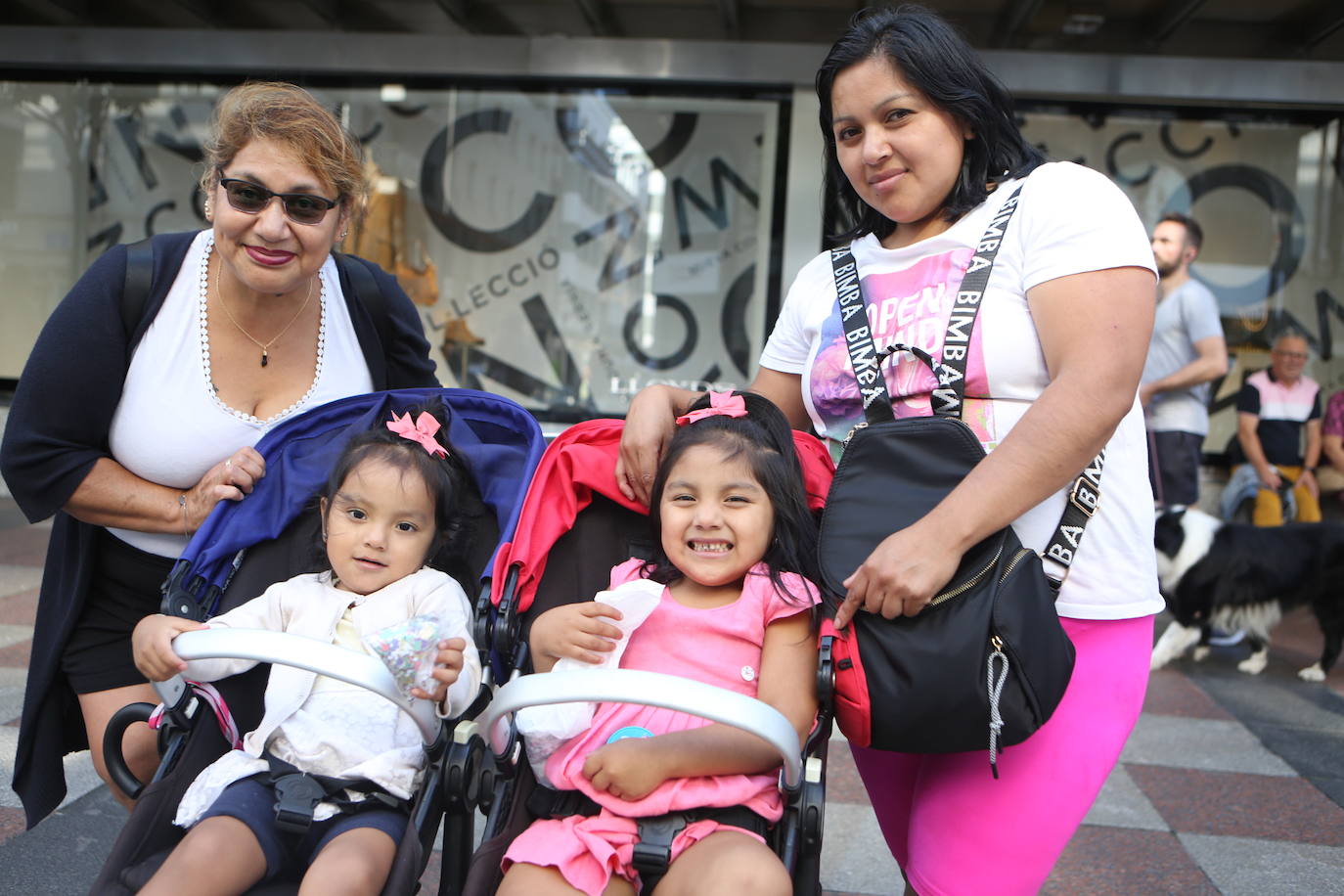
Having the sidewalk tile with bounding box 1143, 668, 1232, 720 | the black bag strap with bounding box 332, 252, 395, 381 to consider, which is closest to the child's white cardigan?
the black bag strap with bounding box 332, 252, 395, 381

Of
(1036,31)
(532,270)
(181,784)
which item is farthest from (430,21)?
(181,784)

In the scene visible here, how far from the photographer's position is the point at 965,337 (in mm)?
1828

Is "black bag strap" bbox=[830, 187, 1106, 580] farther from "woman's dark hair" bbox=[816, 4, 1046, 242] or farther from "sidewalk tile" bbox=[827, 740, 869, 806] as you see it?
"sidewalk tile" bbox=[827, 740, 869, 806]

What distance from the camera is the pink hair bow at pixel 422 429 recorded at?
2.36 metres

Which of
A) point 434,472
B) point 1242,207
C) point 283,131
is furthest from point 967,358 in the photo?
point 1242,207

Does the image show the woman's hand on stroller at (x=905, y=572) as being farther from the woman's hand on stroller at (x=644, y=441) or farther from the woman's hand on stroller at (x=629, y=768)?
the woman's hand on stroller at (x=644, y=441)

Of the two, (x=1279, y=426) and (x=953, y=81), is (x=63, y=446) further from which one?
(x=1279, y=426)

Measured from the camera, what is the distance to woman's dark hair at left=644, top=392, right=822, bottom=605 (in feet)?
6.98

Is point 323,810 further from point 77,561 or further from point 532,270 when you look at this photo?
point 532,270

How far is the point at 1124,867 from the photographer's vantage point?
3.46 metres

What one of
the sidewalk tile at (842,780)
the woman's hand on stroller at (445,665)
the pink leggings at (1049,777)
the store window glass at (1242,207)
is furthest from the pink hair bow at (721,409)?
the store window glass at (1242,207)

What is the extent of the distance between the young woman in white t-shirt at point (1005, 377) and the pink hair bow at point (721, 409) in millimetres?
199

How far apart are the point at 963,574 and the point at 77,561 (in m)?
1.92

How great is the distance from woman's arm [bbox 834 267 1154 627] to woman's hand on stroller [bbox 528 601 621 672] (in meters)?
0.52
